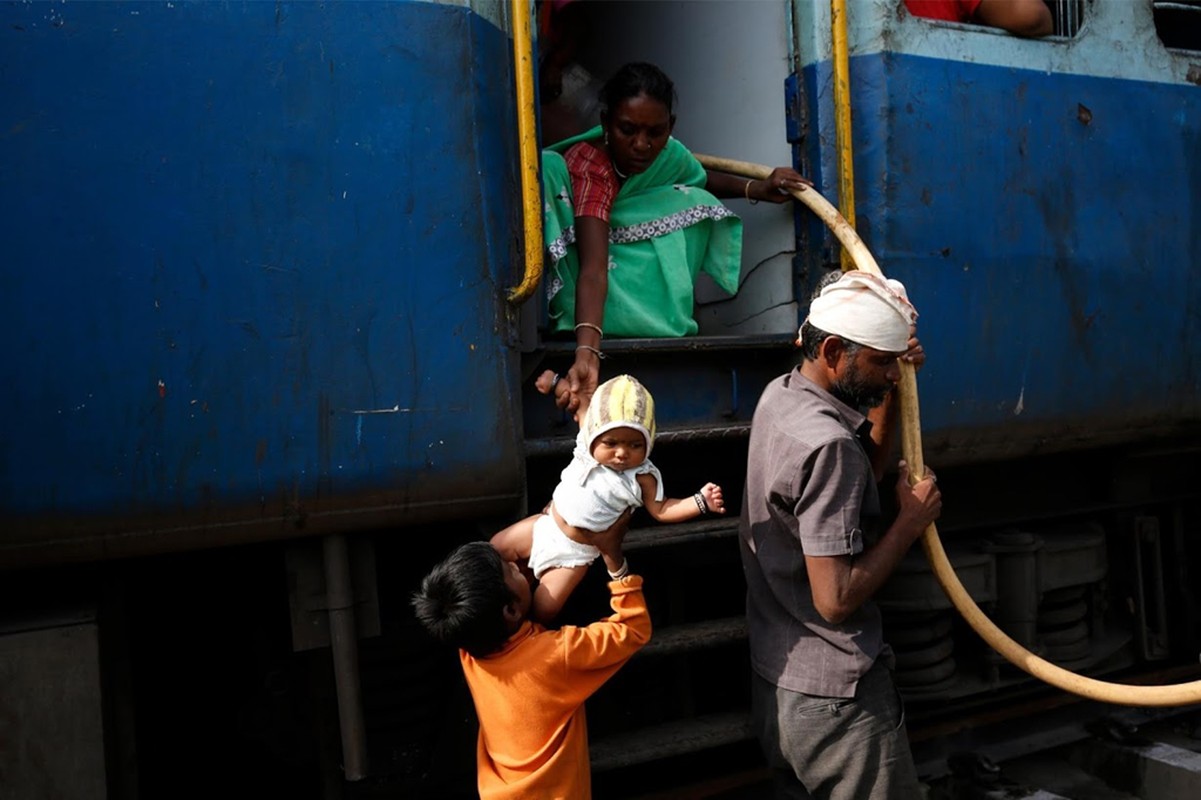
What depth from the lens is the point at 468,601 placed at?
1.75 meters

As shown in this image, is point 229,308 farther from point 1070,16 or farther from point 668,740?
point 1070,16

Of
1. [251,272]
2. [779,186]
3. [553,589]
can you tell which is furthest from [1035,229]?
[251,272]

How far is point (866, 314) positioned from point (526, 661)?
3.04 feet

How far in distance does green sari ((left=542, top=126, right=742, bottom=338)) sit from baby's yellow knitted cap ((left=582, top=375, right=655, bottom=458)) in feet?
2.33

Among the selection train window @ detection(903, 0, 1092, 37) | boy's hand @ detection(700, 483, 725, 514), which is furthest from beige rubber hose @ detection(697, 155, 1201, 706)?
train window @ detection(903, 0, 1092, 37)

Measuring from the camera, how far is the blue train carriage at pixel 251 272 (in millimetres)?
1825

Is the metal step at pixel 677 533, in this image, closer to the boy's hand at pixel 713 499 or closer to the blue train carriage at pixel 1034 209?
the boy's hand at pixel 713 499

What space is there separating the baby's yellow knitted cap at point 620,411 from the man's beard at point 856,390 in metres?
0.42

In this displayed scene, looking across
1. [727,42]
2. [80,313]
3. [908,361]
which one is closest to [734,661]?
[908,361]

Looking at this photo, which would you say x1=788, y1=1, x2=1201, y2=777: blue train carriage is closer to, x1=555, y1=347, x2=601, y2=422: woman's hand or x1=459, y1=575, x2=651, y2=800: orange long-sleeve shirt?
x1=555, y1=347, x2=601, y2=422: woman's hand

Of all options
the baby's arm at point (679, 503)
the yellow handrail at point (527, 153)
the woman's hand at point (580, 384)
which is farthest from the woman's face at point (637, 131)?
the baby's arm at point (679, 503)

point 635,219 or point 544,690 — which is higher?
point 635,219

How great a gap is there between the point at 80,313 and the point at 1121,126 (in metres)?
2.87

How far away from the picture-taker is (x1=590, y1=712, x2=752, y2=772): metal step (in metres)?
2.25
